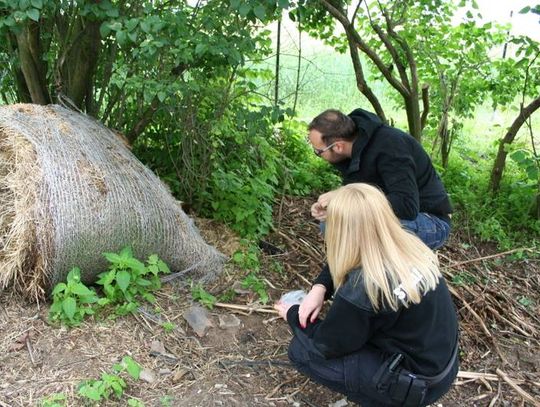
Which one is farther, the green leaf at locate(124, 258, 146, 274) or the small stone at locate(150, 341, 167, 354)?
the green leaf at locate(124, 258, 146, 274)

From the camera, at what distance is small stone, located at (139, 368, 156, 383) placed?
2854 mm

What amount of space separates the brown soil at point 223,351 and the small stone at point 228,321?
0.12ft

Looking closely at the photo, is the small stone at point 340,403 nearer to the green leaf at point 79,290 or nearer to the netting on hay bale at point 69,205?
the netting on hay bale at point 69,205

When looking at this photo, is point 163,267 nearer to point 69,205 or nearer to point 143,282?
point 143,282

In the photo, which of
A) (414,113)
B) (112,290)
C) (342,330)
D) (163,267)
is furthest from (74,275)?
(414,113)

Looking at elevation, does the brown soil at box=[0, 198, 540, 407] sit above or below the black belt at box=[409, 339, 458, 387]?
below

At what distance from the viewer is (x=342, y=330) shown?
7.63ft

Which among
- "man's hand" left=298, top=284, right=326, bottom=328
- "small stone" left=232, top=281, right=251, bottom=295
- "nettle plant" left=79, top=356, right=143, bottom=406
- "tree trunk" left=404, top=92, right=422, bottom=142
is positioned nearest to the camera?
"nettle plant" left=79, top=356, right=143, bottom=406

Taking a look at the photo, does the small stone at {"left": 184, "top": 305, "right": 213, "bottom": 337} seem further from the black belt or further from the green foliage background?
the black belt

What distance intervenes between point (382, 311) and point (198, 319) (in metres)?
1.44

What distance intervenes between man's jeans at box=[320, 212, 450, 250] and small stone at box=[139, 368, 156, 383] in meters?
1.68

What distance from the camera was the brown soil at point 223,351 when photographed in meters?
2.80

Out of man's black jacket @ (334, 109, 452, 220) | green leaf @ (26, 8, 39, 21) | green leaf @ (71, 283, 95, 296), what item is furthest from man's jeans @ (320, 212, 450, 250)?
green leaf @ (26, 8, 39, 21)

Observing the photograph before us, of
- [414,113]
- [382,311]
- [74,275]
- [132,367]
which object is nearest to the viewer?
[382,311]
